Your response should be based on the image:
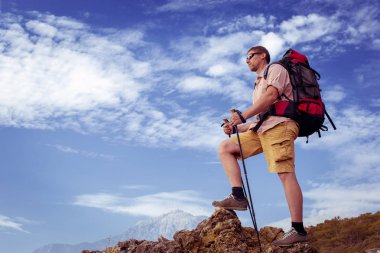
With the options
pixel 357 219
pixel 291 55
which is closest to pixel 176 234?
pixel 291 55

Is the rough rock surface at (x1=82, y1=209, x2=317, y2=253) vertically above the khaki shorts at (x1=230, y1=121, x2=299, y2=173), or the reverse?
the khaki shorts at (x1=230, y1=121, x2=299, y2=173)

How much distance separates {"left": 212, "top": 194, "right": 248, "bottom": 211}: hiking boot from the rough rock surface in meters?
0.11

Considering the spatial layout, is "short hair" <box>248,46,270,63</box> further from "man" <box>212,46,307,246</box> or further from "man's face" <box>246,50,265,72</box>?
"man" <box>212,46,307,246</box>

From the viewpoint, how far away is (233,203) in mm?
6297

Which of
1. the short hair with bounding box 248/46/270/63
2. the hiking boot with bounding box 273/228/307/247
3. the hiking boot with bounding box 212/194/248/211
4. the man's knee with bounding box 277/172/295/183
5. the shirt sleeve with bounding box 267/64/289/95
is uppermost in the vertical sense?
the short hair with bounding box 248/46/270/63

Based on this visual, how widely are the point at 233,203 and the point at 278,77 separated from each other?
1.87 metres

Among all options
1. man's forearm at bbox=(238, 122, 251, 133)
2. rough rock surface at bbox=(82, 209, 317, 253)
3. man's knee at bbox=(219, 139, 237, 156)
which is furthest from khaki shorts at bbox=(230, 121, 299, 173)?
rough rock surface at bbox=(82, 209, 317, 253)

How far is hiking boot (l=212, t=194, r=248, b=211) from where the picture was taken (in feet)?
20.6

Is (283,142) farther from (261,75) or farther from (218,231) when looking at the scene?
(218,231)

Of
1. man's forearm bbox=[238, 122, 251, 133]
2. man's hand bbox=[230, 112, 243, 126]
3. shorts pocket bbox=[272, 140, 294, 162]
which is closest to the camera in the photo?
shorts pocket bbox=[272, 140, 294, 162]

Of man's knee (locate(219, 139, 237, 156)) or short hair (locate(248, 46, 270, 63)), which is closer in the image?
man's knee (locate(219, 139, 237, 156))

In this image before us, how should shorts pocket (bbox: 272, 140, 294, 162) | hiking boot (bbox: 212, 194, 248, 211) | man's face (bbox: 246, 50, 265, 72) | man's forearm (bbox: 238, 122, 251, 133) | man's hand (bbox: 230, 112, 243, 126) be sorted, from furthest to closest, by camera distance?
man's forearm (bbox: 238, 122, 251, 133) < man's face (bbox: 246, 50, 265, 72) < hiking boot (bbox: 212, 194, 248, 211) < man's hand (bbox: 230, 112, 243, 126) < shorts pocket (bbox: 272, 140, 294, 162)

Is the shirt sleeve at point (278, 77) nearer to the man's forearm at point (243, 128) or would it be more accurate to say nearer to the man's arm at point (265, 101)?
the man's arm at point (265, 101)

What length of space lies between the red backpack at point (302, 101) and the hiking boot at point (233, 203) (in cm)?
113
